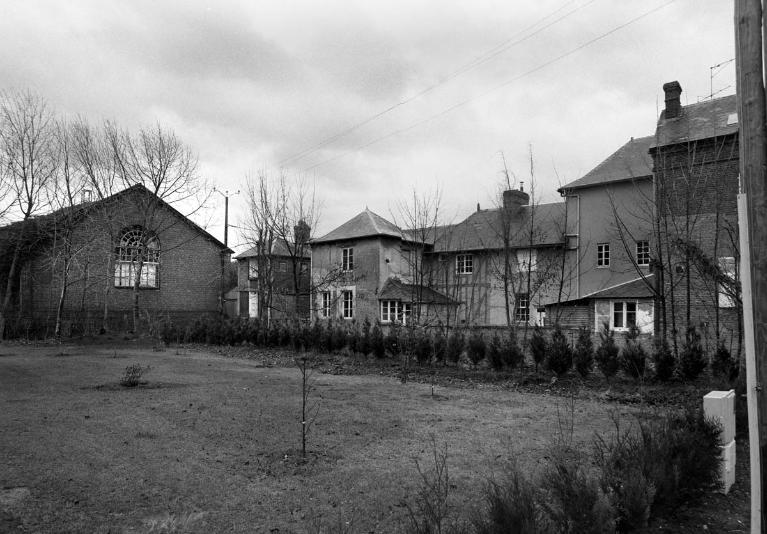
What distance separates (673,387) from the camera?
37.6 ft

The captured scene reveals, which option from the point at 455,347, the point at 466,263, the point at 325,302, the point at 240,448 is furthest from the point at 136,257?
the point at 240,448

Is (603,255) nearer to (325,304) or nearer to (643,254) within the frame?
(643,254)

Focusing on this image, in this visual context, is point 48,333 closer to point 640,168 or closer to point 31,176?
point 31,176

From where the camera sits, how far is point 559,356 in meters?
13.0

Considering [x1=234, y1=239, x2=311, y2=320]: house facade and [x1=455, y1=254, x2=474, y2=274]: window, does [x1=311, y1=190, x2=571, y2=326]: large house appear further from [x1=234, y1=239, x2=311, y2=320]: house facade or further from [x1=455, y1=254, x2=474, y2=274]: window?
[x1=234, y1=239, x2=311, y2=320]: house facade

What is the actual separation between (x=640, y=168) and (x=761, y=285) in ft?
88.6

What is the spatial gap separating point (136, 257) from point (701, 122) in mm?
29336

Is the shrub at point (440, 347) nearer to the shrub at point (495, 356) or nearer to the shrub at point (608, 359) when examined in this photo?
the shrub at point (495, 356)

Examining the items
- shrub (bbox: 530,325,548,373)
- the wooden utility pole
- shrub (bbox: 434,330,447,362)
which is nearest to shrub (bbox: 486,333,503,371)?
shrub (bbox: 530,325,548,373)

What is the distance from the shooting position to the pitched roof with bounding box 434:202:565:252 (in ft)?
102

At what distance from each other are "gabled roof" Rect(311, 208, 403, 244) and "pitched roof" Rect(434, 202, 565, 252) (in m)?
3.52

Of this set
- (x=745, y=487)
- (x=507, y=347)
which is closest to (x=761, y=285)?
(x=745, y=487)

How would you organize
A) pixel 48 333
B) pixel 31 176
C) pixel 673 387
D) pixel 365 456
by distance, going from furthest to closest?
pixel 48 333, pixel 31 176, pixel 673 387, pixel 365 456

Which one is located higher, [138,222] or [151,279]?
[138,222]
